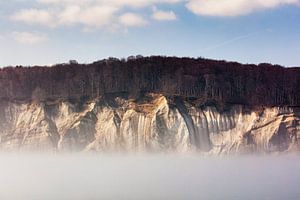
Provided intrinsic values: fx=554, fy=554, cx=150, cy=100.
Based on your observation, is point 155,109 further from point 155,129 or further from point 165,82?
point 165,82

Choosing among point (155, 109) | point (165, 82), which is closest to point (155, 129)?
point (155, 109)

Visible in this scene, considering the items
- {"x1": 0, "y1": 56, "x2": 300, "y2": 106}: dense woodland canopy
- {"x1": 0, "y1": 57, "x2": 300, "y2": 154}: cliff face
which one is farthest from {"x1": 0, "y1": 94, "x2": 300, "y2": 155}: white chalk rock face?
{"x1": 0, "y1": 56, "x2": 300, "y2": 106}: dense woodland canopy

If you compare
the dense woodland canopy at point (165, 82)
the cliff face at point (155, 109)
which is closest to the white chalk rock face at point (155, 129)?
the cliff face at point (155, 109)

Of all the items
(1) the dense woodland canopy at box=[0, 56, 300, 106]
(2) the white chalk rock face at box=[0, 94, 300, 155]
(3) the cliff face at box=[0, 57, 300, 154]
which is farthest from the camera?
(1) the dense woodland canopy at box=[0, 56, 300, 106]

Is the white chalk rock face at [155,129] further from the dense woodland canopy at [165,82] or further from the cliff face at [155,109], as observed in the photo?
the dense woodland canopy at [165,82]

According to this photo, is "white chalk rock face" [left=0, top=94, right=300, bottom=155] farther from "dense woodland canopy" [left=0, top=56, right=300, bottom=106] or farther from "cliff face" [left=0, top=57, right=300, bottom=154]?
"dense woodland canopy" [left=0, top=56, right=300, bottom=106]

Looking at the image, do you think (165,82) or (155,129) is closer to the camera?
(155,129)

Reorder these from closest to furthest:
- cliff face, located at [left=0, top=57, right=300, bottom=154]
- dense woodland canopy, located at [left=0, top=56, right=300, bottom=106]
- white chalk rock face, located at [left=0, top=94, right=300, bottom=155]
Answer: white chalk rock face, located at [left=0, top=94, right=300, bottom=155] → cliff face, located at [left=0, top=57, right=300, bottom=154] → dense woodland canopy, located at [left=0, top=56, right=300, bottom=106]
